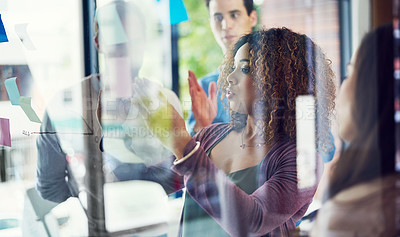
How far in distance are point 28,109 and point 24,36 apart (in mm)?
274

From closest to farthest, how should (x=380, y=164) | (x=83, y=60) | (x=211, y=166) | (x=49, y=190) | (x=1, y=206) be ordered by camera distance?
(x=380, y=164), (x=211, y=166), (x=83, y=60), (x=49, y=190), (x=1, y=206)

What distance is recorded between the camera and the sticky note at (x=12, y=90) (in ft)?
5.73

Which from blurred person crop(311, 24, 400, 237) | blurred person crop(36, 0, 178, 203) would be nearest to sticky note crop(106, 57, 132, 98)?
blurred person crop(36, 0, 178, 203)

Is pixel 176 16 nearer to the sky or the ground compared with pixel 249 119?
nearer to the sky

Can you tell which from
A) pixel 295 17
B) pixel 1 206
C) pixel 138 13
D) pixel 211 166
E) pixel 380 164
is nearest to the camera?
pixel 380 164

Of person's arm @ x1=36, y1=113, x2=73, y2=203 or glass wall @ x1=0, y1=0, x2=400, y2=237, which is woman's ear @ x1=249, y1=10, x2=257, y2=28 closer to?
glass wall @ x1=0, y1=0, x2=400, y2=237

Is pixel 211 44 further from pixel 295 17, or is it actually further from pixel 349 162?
pixel 349 162

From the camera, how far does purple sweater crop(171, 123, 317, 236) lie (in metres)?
1.22

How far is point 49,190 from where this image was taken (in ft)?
5.59

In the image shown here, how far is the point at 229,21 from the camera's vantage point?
1.30 metres

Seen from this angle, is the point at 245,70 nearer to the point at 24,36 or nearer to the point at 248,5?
the point at 248,5

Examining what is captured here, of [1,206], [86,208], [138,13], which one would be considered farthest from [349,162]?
[1,206]

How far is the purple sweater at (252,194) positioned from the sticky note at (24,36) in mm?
774

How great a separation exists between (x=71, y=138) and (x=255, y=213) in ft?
2.49
